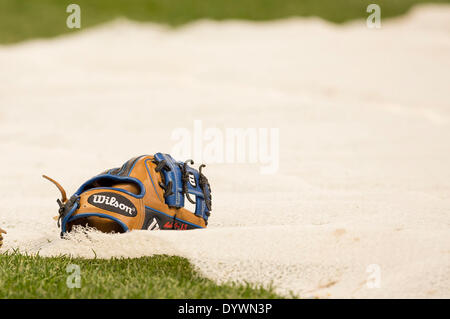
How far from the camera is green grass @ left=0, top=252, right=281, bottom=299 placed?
2.08m

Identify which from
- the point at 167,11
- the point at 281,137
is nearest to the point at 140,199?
the point at 281,137

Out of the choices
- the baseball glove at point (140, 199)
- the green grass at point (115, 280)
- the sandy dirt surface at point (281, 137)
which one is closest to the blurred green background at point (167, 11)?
the sandy dirt surface at point (281, 137)

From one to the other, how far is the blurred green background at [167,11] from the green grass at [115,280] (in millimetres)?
12715

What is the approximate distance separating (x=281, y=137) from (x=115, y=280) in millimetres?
4027

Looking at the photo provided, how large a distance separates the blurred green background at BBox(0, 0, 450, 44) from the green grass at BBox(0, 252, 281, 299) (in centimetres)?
1272

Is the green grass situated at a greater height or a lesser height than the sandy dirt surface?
lesser

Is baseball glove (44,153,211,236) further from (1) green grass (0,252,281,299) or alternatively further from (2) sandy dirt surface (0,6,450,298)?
(1) green grass (0,252,281,299)

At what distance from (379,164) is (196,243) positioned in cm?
278

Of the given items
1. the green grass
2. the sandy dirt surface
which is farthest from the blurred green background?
the green grass

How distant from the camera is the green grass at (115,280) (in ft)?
6.81

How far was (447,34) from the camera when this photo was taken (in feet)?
43.5

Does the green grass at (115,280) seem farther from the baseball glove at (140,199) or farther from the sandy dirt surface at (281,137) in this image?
the baseball glove at (140,199)

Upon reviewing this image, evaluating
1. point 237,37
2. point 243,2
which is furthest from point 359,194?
point 243,2
